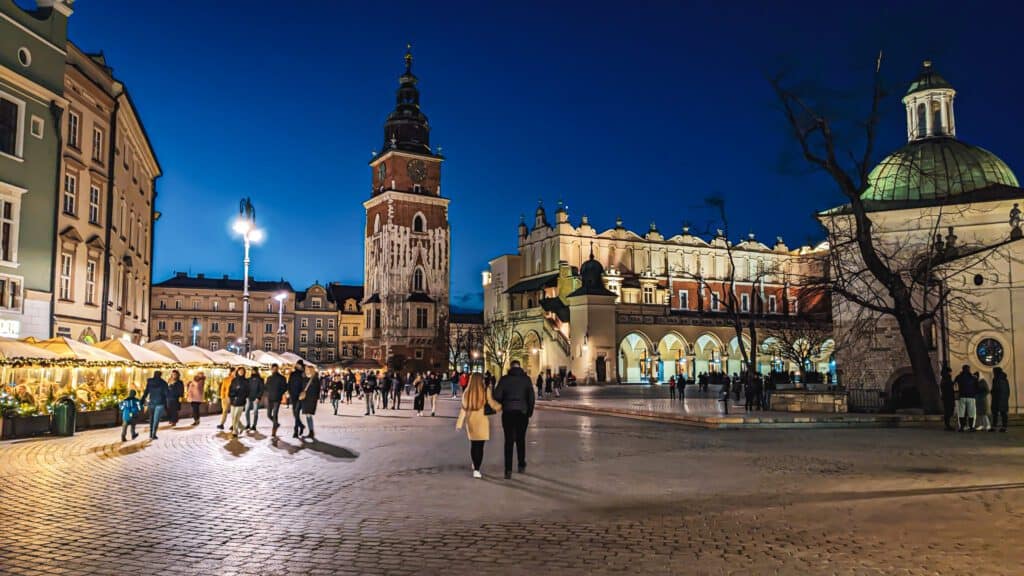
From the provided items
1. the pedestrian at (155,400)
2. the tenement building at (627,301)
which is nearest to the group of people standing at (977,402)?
the pedestrian at (155,400)

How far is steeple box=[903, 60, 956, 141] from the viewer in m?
41.2

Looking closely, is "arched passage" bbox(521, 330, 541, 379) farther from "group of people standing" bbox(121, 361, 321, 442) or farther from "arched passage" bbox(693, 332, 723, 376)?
"group of people standing" bbox(121, 361, 321, 442)

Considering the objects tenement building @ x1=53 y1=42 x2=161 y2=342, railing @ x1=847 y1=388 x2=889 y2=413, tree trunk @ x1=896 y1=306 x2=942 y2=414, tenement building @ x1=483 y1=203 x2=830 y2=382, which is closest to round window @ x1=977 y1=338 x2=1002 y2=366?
railing @ x1=847 y1=388 x2=889 y2=413

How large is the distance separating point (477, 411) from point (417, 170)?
259ft

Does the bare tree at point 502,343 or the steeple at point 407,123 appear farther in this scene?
the steeple at point 407,123

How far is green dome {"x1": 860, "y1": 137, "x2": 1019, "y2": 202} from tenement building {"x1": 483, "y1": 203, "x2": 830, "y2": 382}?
55.3 ft

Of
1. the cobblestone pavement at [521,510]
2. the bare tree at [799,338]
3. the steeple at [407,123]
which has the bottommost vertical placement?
the cobblestone pavement at [521,510]

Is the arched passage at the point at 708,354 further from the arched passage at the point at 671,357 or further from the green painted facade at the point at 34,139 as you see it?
the green painted facade at the point at 34,139

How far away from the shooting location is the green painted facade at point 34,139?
25266 millimetres

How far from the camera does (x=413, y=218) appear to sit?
88.1 metres

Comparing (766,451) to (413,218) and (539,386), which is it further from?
(413,218)

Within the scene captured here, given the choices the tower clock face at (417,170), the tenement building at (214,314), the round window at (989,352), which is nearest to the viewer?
the round window at (989,352)

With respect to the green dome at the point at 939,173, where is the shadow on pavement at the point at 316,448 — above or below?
below

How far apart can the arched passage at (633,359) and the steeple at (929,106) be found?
1278 inches
